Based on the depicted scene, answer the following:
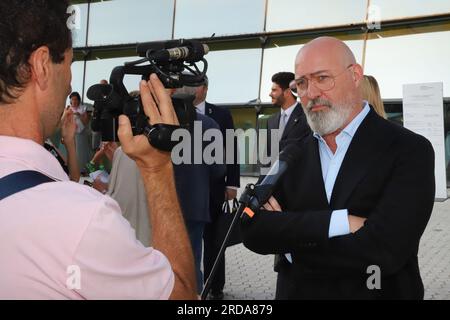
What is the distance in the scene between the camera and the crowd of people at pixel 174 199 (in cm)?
109

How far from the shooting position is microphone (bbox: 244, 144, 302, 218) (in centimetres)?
187

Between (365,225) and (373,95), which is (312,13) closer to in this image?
(373,95)

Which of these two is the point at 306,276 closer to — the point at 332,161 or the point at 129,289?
the point at 332,161

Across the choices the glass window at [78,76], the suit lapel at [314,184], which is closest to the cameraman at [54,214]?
the suit lapel at [314,184]

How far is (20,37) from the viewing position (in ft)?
3.93

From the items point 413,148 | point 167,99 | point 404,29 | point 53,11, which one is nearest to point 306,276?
point 413,148

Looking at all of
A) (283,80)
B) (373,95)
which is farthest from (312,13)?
(373,95)

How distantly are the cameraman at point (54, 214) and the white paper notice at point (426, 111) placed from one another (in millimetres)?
7265

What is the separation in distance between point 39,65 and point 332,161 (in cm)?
137

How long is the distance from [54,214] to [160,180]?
1.41ft

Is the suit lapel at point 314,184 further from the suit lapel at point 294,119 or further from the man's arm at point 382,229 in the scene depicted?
the suit lapel at point 294,119

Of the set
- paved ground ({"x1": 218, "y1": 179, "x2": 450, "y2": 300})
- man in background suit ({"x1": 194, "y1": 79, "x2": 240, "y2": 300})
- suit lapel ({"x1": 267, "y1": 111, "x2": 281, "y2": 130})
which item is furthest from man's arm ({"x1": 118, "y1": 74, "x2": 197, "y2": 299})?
suit lapel ({"x1": 267, "y1": 111, "x2": 281, "y2": 130})

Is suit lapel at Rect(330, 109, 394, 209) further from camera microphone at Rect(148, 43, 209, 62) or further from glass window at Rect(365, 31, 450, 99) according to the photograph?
glass window at Rect(365, 31, 450, 99)
